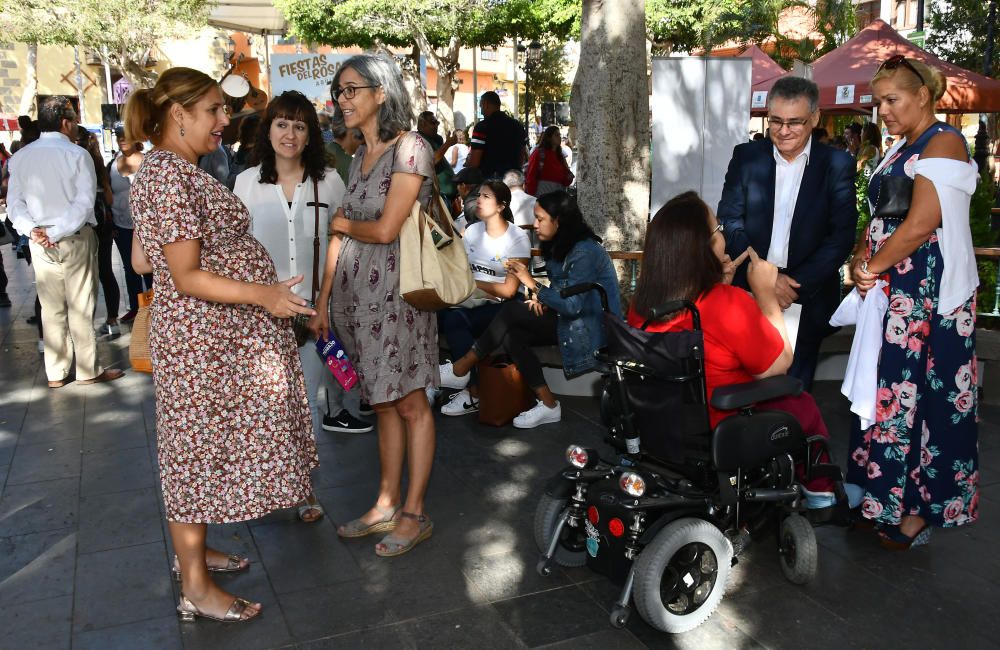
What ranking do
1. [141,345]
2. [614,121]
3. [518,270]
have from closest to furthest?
[141,345] < [518,270] < [614,121]

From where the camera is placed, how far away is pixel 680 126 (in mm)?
7324

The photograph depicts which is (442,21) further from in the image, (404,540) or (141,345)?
(404,540)

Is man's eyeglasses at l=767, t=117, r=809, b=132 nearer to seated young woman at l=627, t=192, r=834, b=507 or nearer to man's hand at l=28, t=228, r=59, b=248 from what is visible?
seated young woman at l=627, t=192, r=834, b=507

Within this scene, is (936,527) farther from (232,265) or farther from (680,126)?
(680,126)

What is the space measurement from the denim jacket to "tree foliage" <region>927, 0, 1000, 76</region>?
24.6m

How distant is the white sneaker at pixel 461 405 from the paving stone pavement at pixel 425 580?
687 millimetres

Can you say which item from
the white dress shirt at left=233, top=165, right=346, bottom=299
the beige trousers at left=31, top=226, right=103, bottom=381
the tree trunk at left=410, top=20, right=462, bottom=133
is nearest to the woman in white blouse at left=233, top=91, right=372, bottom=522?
the white dress shirt at left=233, top=165, right=346, bottom=299

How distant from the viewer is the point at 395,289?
3701 millimetres

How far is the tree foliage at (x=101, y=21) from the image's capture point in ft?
102

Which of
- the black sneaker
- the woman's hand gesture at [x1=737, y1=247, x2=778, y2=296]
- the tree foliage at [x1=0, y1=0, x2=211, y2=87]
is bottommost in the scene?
the black sneaker

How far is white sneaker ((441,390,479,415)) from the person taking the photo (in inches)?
230

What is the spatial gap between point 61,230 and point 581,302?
3.79 metres

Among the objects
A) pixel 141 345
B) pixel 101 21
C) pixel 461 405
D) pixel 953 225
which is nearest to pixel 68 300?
pixel 141 345

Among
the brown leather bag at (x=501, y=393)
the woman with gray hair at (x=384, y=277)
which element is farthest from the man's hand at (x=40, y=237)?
the woman with gray hair at (x=384, y=277)
